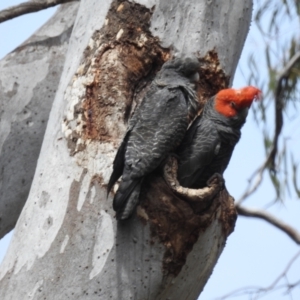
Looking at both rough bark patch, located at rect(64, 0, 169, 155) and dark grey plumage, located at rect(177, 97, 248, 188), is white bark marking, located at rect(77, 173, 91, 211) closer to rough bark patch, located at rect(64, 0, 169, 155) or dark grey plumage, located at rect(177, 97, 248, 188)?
rough bark patch, located at rect(64, 0, 169, 155)

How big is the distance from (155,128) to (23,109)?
1118mm

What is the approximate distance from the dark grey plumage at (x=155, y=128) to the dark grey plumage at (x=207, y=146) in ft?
0.19

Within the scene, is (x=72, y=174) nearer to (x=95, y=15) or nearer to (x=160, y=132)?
(x=160, y=132)

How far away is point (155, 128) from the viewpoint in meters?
2.25

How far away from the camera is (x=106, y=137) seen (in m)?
2.30

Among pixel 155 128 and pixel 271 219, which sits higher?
pixel 155 128

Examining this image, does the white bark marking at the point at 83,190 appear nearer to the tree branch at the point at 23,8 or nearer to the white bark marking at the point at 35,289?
the white bark marking at the point at 35,289

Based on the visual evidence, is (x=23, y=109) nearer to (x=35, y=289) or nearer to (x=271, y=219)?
(x=35, y=289)

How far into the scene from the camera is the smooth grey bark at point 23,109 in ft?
10.3

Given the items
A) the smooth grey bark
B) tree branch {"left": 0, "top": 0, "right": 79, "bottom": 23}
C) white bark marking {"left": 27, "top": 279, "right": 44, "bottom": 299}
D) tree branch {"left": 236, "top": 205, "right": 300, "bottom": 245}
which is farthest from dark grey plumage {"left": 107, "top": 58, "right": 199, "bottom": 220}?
tree branch {"left": 236, "top": 205, "right": 300, "bottom": 245}

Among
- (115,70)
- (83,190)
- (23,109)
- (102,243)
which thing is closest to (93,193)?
(83,190)

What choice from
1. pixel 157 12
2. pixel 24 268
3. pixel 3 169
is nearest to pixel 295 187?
pixel 3 169

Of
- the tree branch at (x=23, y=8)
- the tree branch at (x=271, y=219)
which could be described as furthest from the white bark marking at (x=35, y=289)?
the tree branch at (x=271, y=219)

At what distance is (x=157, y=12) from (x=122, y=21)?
12 cm
